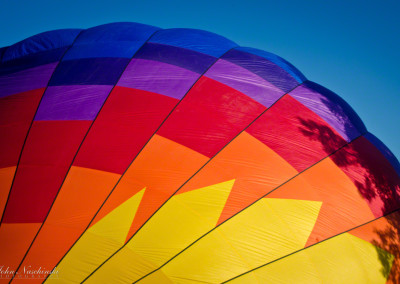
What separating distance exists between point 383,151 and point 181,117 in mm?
3244

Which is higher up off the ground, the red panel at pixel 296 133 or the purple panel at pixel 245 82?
the purple panel at pixel 245 82

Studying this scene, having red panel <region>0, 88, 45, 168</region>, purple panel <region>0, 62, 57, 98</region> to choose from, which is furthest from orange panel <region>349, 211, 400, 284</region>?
purple panel <region>0, 62, 57, 98</region>

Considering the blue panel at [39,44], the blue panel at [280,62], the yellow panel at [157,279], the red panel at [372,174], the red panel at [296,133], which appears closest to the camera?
the yellow panel at [157,279]

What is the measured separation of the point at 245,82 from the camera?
4383mm

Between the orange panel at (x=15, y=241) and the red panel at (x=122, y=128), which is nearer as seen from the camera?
the orange panel at (x=15, y=241)

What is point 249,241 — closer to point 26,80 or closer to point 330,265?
point 330,265

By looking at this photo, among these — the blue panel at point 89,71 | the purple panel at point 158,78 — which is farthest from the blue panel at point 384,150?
the blue panel at point 89,71

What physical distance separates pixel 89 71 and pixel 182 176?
2.46 m

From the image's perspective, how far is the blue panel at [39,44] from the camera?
4699 millimetres

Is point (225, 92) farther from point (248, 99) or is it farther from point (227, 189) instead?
point (227, 189)

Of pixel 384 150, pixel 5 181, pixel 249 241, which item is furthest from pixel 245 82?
pixel 5 181

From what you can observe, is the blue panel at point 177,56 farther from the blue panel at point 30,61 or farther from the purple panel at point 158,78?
the blue panel at point 30,61

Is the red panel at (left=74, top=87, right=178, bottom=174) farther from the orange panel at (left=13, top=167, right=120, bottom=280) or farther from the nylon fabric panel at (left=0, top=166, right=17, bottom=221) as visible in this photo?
the nylon fabric panel at (left=0, top=166, right=17, bottom=221)

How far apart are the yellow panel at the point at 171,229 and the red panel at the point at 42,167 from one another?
92 centimetres
